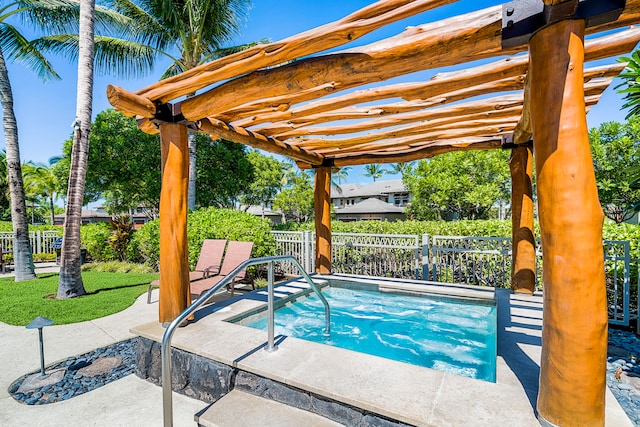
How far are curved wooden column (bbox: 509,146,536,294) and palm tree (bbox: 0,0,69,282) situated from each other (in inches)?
456

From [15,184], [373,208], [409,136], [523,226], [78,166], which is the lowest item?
[523,226]

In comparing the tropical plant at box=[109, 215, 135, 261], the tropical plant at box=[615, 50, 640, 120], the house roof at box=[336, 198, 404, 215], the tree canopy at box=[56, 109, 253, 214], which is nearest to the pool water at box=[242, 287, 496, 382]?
the tropical plant at box=[615, 50, 640, 120]

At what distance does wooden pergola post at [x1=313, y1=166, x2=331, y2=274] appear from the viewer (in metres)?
7.34

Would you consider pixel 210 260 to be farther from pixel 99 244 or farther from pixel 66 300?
pixel 99 244

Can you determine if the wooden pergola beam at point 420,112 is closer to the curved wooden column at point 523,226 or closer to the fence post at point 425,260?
the curved wooden column at point 523,226

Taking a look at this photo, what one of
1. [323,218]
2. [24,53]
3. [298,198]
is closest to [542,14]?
[323,218]

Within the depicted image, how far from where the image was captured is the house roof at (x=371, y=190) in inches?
1382

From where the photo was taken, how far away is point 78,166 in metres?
6.55

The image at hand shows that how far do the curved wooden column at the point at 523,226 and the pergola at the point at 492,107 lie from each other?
0.07 feet

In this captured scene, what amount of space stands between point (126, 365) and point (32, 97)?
1579 cm

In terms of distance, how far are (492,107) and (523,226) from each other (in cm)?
253

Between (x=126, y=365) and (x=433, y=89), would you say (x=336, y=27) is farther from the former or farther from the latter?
(x=126, y=365)

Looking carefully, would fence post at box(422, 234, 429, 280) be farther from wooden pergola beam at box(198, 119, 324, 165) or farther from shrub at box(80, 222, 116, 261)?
shrub at box(80, 222, 116, 261)

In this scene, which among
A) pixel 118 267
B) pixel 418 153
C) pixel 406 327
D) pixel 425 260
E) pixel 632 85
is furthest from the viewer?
pixel 118 267
